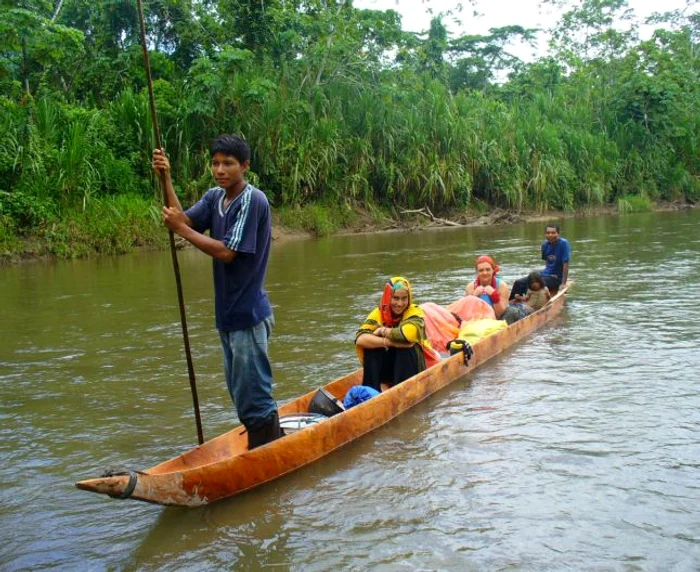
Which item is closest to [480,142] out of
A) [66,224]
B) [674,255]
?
[674,255]

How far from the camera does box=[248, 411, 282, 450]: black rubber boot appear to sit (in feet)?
13.1

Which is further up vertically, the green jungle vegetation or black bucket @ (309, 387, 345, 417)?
the green jungle vegetation

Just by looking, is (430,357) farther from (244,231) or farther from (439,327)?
(244,231)

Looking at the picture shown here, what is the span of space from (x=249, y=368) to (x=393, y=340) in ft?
5.75

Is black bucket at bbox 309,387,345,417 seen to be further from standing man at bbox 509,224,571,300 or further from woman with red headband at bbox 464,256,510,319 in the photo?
standing man at bbox 509,224,571,300

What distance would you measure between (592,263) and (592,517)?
1026 cm

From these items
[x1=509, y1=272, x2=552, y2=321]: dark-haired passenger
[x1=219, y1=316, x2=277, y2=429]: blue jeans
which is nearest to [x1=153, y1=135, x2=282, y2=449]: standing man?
[x1=219, y1=316, x2=277, y2=429]: blue jeans

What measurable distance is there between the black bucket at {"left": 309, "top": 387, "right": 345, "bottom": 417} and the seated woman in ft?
1.74

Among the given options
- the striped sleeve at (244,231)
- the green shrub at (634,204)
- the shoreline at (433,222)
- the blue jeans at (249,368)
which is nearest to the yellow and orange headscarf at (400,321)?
the blue jeans at (249,368)

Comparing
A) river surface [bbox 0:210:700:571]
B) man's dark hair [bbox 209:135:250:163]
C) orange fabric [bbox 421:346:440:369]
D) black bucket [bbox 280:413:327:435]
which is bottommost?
river surface [bbox 0:210:700:571]

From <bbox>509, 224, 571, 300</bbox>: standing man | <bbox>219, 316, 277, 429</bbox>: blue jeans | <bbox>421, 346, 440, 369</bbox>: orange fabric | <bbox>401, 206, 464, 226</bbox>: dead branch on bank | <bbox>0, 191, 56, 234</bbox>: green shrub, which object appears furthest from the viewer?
<bbox>401, 206, 464, 226</bbox>: dead branch on bank

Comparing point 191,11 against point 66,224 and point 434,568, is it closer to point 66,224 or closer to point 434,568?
point 66,224

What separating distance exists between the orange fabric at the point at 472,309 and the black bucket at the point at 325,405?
2.73 m

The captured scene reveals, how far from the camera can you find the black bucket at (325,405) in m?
4.86
